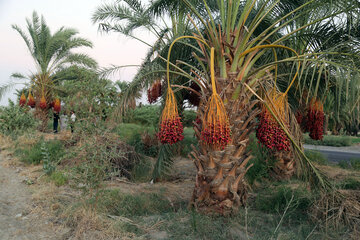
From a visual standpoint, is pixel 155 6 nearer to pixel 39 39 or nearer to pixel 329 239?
pixel 329 239

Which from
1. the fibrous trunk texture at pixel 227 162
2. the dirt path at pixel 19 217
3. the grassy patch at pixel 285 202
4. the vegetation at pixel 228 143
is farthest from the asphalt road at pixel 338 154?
the dirt path at pixel 19 217

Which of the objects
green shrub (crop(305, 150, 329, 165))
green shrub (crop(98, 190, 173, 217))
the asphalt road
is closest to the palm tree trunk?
green shrub (crop(98, 190, 173, 217))

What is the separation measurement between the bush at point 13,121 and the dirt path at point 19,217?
6486 mm

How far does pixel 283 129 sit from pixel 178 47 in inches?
132

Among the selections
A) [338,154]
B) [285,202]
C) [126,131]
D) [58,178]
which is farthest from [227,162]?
[338,154]

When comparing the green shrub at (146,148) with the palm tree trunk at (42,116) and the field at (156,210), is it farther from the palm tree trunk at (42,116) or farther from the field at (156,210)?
the palm tree trunk at (42,116)

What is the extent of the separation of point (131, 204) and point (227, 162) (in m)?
1.92

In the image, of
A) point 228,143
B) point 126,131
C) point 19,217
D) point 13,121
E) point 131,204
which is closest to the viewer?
point 228,143

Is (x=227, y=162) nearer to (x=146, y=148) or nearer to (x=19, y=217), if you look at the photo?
(x=19, y=217)

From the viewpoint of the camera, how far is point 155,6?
5789mm

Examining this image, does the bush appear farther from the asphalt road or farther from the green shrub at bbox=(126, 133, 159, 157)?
the asphalt road

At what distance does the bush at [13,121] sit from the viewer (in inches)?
478

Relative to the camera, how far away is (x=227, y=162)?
429 centimetres

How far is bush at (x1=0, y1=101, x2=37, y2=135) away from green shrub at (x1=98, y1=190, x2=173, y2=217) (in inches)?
343
